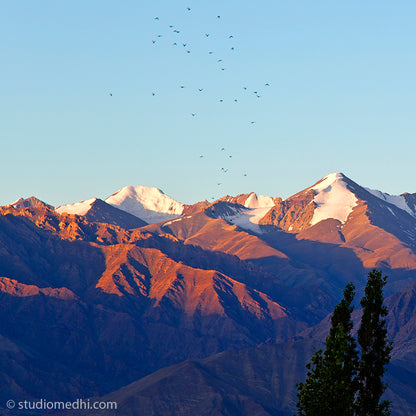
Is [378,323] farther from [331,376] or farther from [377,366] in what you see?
[331,376]

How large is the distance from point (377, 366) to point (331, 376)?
42.5ft

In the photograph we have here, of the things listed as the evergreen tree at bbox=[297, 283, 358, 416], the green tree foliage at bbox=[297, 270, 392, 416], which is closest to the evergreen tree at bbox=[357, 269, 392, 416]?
the green tree foliage at bbox=[297, 270, 392, 416]

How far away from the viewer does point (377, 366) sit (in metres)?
80.9

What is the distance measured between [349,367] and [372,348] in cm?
974

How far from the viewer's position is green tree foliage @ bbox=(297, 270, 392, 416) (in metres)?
69.2

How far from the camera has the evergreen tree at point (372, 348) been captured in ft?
260

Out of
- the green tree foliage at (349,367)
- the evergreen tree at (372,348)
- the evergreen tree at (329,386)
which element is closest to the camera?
the evergreen tree at (329,386)

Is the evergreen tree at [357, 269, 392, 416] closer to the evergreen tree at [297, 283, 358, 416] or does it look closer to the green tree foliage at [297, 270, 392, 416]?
the green tree foliage at [297, 270, 392, 416]

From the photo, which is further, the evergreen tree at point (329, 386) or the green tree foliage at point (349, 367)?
the green tree foliage at point (349, 367)

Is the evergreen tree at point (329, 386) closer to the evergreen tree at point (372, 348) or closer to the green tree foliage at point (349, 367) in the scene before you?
the green tree foliage at point (349, 367)

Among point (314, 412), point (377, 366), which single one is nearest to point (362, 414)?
point (377, 366)

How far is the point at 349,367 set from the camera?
236 feet

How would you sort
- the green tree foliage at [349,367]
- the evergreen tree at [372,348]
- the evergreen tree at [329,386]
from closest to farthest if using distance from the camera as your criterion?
the evergreen tree at [329,386], the green tree foliage at [349,367], the evergreen tree at [372,348]

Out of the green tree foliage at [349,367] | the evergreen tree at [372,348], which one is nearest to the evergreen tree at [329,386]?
the green tree foliage at [349,367]
